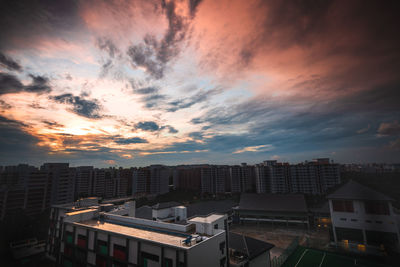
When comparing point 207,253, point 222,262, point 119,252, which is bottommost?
point 222,262

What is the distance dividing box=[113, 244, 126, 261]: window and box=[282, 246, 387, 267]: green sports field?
921cm

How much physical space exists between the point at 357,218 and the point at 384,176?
837 centimetres

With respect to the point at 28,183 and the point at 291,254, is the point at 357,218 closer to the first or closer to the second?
the point at 291,254

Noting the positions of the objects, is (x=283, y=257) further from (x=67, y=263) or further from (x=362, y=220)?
(x=67, y=263)

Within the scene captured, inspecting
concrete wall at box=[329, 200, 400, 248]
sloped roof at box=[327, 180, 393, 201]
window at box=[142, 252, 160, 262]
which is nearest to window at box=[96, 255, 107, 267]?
window at box=[142, 252, 160, 262]

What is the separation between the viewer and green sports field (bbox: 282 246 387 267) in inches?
380

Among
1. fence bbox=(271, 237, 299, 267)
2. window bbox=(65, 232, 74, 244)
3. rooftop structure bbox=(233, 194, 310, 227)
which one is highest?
window bbox=(65, 232, 74, 244)

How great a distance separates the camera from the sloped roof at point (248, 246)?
324 inches

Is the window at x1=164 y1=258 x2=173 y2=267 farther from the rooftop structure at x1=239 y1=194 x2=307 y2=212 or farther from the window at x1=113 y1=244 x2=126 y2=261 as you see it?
the rooftop structure at x1=239 y1=194 x2=307 y2=212

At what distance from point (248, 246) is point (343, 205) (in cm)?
734

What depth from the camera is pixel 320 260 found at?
10.4 m

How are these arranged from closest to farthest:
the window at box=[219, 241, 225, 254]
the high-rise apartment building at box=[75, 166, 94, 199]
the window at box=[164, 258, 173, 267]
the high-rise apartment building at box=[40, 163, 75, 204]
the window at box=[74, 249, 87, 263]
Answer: the window at box=[164, 258, 173, 267] → the window at box=[219, 241, 225, 254] → the window at box=[74, 249, 87, 263] → the high-rise apartment building at box=[40, 163, 75, 204] → the high-rise apartment building at box=[75, 166, 94, 199]

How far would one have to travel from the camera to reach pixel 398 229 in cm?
882

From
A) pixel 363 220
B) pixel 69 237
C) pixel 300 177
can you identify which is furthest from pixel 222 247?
pixel 300 177
